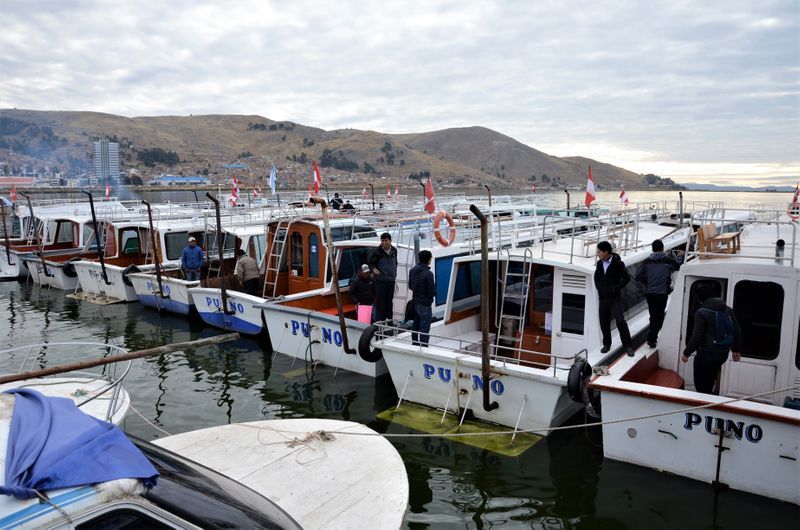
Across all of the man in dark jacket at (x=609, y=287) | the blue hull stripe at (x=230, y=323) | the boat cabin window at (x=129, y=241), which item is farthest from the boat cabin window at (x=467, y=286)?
the boat cabin window at (x=129, y=241)

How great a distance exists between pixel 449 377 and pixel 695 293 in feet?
13.4

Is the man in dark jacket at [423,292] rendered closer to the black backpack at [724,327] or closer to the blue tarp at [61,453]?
the black backpack at [724,327]

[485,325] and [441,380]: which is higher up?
[485,325]

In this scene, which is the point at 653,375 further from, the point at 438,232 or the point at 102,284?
the point at 102,284

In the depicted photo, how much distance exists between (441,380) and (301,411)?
9.83 ft

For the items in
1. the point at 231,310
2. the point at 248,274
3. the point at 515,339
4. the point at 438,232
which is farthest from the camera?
the point at 248,274

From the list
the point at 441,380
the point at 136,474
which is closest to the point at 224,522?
the point at 136,474

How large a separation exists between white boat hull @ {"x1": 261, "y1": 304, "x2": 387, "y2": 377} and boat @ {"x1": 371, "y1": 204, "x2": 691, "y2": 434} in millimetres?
883

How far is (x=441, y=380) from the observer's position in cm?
951

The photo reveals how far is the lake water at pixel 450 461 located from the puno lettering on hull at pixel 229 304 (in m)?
0.87

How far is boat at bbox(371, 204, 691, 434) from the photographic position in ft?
28.2

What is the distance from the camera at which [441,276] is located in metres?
12.9

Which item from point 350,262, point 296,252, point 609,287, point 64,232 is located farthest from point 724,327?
point 64,232

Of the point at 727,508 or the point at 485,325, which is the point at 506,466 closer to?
the point at 485,325
